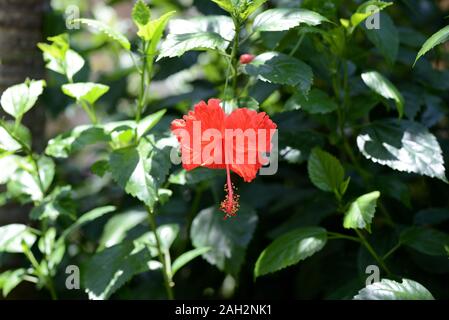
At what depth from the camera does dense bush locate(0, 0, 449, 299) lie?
1042 mm

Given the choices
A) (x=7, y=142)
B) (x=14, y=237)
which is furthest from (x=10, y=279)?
(x=7, y=142)

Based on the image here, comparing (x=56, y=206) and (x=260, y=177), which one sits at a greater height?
(x=56, y=206)

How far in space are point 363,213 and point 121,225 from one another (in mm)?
615

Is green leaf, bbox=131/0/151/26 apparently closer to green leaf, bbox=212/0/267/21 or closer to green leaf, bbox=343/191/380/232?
green leaf, bbox=212/0/267/21

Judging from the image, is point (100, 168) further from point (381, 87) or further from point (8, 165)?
point (381, 87)

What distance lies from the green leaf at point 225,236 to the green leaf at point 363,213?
28 centimetres

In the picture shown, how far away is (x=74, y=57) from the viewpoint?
46.8 inches

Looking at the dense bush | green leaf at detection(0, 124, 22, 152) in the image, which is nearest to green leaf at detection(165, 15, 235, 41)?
the dense bush

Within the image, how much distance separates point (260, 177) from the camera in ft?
5.30

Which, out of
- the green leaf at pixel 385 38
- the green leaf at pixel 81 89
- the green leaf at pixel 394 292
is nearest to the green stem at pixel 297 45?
the green leaf at pixel 385 38

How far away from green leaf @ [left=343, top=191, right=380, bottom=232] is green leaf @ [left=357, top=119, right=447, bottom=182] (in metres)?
0.09

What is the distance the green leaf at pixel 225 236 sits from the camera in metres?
1.24

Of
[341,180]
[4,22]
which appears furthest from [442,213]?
[4,22]

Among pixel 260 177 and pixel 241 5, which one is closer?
pixel 241 5
